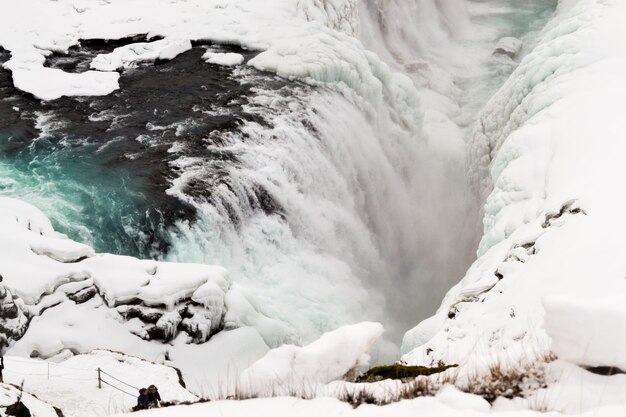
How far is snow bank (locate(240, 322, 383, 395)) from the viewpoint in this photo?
451cm

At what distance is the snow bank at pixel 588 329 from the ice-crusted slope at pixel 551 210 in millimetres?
12

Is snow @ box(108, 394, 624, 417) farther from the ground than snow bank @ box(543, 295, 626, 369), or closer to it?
closer to it

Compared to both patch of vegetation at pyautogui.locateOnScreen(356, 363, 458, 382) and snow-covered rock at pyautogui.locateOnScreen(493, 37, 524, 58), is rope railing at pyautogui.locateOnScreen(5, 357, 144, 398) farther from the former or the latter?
snow-covered rock at pyautogui.locateOnScreen(493, 37, 524, 58)

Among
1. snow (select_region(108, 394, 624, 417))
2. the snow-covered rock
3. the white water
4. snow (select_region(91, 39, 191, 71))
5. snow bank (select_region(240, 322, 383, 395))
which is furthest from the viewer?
the snow-covered rock

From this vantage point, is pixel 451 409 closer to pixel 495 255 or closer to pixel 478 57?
pixel 495 255

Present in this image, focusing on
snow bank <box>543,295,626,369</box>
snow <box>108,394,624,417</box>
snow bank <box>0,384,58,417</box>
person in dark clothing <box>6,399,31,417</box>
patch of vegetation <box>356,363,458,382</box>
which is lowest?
snow bank <box>0,384,58,417</box>

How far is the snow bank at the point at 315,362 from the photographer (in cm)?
451

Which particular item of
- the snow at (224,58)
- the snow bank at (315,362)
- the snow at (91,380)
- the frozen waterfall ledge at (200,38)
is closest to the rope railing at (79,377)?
the snow at (91,380)

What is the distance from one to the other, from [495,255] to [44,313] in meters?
Result: 6.75

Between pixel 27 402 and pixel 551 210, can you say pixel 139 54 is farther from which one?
pixel 27 402

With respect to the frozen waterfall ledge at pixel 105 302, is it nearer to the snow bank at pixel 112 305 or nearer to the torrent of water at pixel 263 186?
the snow bank at pixel 112 305

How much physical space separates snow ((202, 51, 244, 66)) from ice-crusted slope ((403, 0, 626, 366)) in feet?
24.2

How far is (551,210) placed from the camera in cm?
881

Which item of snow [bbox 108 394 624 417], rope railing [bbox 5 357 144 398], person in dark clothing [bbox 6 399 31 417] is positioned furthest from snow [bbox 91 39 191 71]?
snow [bbox 108 394 624 417]
